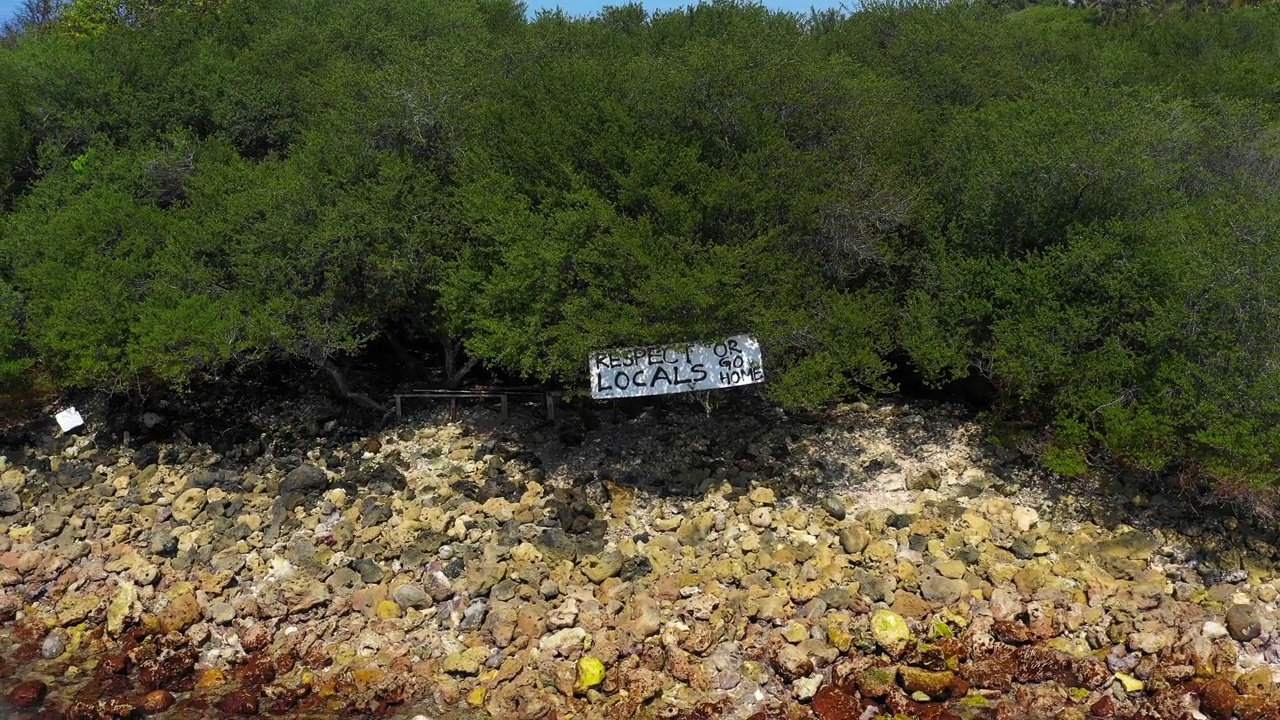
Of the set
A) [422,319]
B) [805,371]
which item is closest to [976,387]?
[805,371]

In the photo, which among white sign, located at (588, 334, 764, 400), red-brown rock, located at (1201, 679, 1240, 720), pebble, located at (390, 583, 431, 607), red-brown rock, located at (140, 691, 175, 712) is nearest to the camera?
red-brown rock, located at (1201, 679, 1240, 720)

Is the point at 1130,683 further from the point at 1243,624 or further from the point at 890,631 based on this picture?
the point at 890,631

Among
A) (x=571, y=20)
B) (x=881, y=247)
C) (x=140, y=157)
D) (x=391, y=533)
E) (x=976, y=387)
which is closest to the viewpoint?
(x=391, y=533)

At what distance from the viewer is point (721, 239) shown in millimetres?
14734

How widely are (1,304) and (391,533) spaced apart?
8630 mm

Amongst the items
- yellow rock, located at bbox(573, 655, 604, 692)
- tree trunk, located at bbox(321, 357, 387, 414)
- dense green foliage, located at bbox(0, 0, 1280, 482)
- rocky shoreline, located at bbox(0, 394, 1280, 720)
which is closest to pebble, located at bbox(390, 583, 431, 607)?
rocky shoreline, located at bbox(0, 394, 1280, 720)

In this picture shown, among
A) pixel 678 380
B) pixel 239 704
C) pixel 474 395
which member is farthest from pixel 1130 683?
pixel 474 395

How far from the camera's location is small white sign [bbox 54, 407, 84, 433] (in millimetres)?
17109

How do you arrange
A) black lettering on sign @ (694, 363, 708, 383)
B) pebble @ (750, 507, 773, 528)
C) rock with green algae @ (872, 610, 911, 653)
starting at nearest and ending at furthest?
rock with green algae @ (872, 610, 911, 653) → pebble @ (750, 507, 773, 528) → black lettering on sign @ (694, 363, 708, 383)

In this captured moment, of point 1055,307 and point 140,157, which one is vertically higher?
point 140,157

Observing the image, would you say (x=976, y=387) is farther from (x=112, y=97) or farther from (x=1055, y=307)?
(x=112, y=97)

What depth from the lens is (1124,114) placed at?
1577 cm

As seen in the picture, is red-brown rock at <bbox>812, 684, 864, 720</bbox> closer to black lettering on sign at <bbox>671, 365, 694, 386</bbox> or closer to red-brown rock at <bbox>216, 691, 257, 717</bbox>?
black lettering on sign at <bbox>671, 365, 694, 386</bbox>

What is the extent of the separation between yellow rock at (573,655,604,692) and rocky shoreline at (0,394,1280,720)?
0.12 ft
